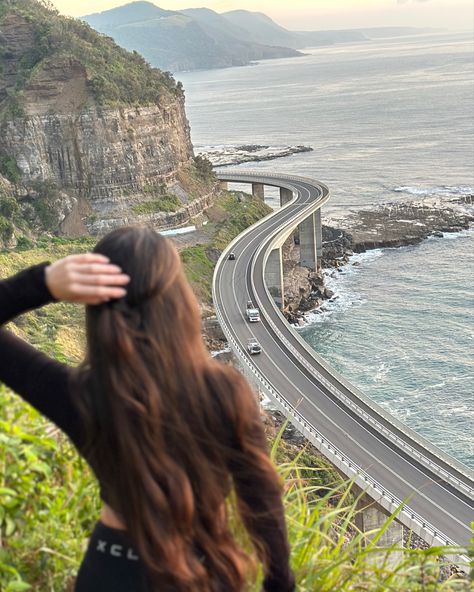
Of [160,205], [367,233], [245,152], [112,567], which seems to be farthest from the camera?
[245,152]

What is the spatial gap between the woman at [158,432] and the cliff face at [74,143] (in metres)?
52.8

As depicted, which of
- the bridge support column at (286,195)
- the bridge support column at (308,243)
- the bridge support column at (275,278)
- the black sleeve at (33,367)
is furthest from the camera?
the bridge support column at (286,195)

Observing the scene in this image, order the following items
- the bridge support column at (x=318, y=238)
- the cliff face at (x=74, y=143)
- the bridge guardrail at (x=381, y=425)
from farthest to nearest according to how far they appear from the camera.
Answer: the bridge support column at (x=318, y=238) < the cliff face at (x=74, y=143) < the bridge guardrail at (x=381, y=425)

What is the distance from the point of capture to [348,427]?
2738 centimetres

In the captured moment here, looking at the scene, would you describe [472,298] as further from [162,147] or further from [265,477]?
[265,477]

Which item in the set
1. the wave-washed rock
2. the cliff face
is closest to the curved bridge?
the cliff face

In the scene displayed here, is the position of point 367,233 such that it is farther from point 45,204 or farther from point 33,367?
point 33,367

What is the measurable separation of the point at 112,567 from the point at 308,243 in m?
59.8

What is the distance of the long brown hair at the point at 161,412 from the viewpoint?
8.08 ft

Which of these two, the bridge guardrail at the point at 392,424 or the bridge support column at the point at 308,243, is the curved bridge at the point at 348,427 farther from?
the bridge support column at the point at 308,243

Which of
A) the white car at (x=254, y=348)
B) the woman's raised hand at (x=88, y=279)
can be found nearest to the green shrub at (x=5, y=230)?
the white car at (x=254, y=348)

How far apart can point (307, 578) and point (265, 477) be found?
3.75 feet

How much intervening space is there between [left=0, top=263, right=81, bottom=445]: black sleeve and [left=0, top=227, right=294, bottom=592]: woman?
1 centimetres

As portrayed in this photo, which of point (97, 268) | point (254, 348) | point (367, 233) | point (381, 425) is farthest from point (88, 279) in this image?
point (367, 233)
